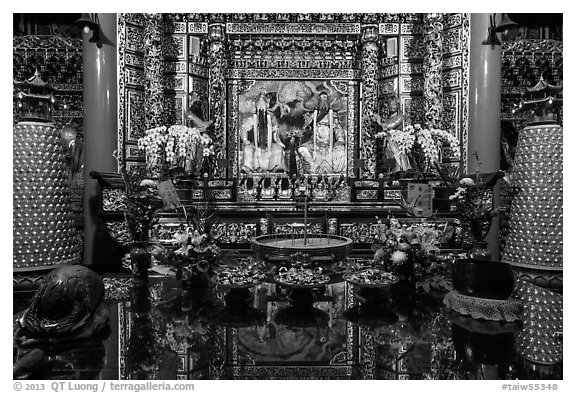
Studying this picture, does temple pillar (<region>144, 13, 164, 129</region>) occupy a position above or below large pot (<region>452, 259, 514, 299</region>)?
above

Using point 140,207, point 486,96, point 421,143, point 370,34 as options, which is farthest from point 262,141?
point 140,207

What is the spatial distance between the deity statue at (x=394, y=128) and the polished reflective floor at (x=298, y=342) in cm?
244

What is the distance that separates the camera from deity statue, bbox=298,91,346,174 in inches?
217

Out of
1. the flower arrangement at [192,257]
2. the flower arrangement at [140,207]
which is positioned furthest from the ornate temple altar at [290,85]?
the flower arrangement at [192,257]

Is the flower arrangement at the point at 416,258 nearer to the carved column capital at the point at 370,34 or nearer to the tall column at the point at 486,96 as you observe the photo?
the tall column at the point at 486,96

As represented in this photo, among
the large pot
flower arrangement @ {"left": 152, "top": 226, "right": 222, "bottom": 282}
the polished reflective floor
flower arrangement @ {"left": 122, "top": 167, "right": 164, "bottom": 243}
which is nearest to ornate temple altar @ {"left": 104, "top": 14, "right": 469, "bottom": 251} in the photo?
flower arrangement @ {"left": 122, "top": 167, "right": 164, "bottom": 243}

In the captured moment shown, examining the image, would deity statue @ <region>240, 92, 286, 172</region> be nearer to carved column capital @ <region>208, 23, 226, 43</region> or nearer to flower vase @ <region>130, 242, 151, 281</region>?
carved column capital @ <region>208, 23, 226, 43</region>

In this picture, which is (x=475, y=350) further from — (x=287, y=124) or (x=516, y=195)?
(x=287, y=124)

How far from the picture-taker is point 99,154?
14.7ft

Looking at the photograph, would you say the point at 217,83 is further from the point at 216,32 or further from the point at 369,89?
the point at 369,89

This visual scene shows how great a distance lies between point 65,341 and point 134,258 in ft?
3.60

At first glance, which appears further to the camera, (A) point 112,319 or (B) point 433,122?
(B) point 433,122

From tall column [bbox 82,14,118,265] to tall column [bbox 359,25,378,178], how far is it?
3051 mm
